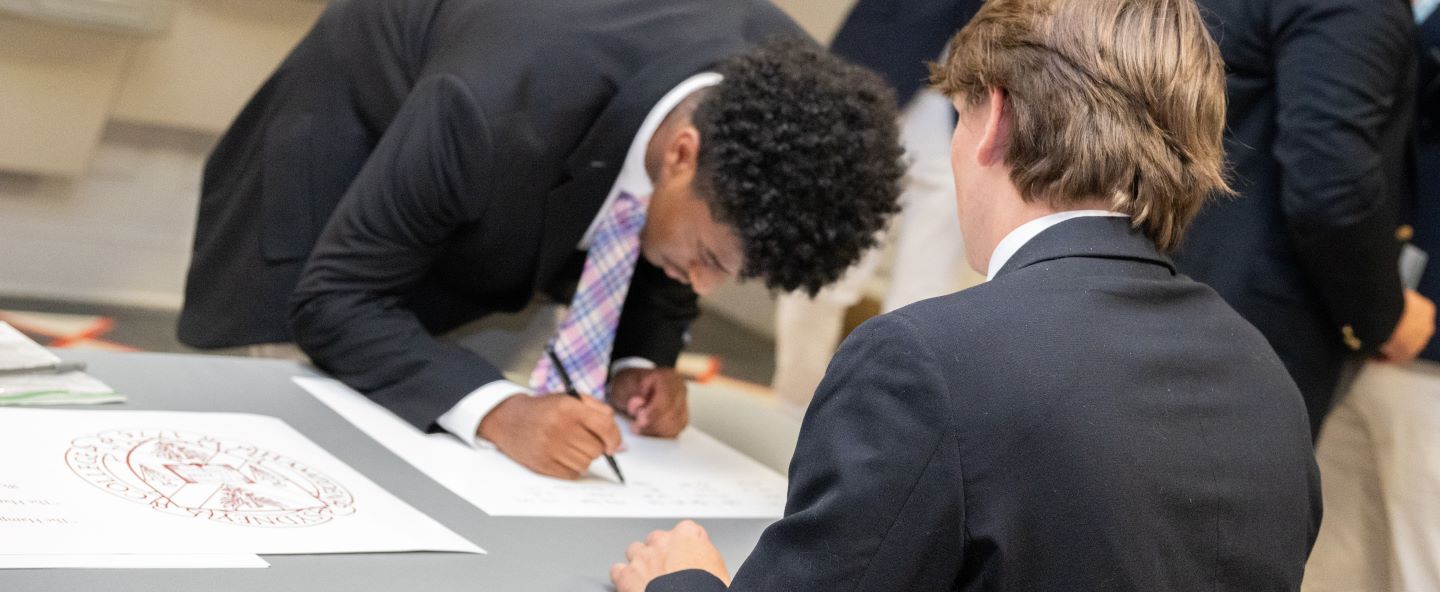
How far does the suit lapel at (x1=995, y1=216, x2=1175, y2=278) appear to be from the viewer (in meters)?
0.96

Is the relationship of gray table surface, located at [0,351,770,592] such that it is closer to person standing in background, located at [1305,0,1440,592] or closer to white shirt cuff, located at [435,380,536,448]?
white shirt cuff, located at [435,380,536,448]

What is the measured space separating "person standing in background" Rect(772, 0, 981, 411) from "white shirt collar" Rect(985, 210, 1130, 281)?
1.46 m

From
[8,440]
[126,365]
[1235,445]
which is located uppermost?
[1235,445]

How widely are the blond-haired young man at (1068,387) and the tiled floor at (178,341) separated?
6.13 ft

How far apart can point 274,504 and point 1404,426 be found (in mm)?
1954

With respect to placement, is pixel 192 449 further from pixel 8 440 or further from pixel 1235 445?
pixel 1235 445

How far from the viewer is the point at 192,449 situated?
1239mm

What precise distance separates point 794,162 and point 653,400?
0.39 meters

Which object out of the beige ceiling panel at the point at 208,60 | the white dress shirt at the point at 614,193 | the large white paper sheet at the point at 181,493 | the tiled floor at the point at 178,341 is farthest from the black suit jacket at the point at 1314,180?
the beige ceiling panel at the point at 208,60

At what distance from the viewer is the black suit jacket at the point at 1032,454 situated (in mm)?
841

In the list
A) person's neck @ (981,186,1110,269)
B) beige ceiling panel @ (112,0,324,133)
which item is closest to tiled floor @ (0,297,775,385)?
beige ceiling panel @ (112,0,324,133)

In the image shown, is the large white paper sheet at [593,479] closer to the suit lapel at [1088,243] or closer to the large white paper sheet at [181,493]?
the large white paper sheet at [181,493]

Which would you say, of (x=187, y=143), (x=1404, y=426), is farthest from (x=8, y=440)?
(x=187, y=143)

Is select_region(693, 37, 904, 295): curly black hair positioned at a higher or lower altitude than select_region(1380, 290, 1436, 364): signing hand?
higher
